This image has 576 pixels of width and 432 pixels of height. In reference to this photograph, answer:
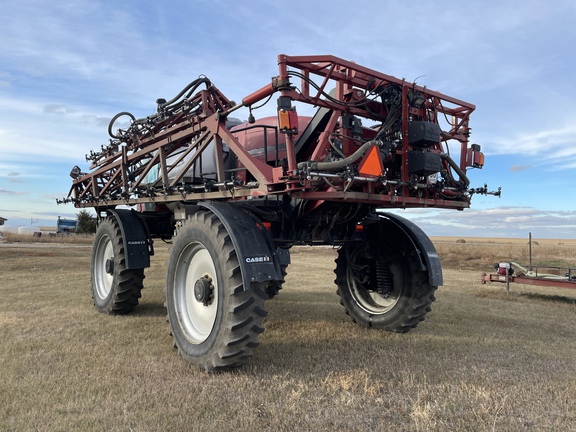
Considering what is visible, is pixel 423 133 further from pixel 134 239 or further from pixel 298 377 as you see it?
pixel 134 239

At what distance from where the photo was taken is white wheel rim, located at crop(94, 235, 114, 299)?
306 inches

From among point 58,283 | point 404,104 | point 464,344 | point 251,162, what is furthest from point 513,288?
point 58,283

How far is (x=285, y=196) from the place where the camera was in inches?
195

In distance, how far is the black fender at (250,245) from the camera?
13.6 feet

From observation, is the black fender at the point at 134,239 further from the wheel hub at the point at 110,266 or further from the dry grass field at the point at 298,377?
the dry grass field at the point at 298,377

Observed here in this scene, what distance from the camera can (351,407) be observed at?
136 inches

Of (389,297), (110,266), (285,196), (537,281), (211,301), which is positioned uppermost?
(285,196)

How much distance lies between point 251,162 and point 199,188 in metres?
1.16

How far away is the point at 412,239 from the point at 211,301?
289cm

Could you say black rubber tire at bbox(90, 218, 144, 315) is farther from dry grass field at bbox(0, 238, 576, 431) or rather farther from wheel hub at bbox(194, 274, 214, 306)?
wheel hub at bbox(194, 274, 214, 306)

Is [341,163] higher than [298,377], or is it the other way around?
[341,163]

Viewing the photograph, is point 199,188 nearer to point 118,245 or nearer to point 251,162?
point 251,162

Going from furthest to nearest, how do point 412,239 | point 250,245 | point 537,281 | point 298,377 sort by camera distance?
point 537,281 → point 412,239 → point 250,245 → point 298,377

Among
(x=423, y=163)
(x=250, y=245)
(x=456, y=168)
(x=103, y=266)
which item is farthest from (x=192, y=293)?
(x=103, y=266)
